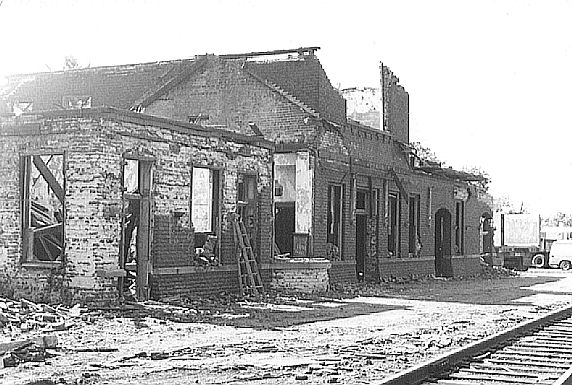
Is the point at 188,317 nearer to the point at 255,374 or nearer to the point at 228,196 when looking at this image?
the point at 228,196

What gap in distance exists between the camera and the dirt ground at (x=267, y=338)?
34.3 feet

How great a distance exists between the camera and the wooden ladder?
2205 centimetres

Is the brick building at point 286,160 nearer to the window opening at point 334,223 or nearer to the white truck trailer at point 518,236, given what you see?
the window opening at point 334,223

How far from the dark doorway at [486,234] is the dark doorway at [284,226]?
20.7m

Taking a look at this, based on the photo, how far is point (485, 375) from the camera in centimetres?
1048

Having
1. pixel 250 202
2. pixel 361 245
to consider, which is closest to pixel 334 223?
pixel 361 245

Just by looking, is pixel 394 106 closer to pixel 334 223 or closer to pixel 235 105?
pixel 334 223

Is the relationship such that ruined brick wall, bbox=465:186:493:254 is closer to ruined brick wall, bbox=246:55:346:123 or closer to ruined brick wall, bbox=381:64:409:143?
ruined brick wall, bbox=381:64:409:143

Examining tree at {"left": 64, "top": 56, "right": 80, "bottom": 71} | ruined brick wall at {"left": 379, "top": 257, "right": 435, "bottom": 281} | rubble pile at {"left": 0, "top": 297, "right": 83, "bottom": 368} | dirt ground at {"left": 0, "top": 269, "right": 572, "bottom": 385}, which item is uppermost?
tree at {"left": 64, "top": 56, "right": 80, "bottom": 71}

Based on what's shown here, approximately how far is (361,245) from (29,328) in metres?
16.9

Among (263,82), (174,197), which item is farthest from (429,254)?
(174,197)

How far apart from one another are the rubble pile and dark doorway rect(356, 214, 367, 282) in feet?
46.5

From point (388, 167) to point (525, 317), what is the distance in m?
12.5

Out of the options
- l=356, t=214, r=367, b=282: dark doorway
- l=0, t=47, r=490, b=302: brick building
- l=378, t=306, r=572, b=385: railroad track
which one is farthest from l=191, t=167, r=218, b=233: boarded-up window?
l=378, t=306, r=572, b=385: railroad track
